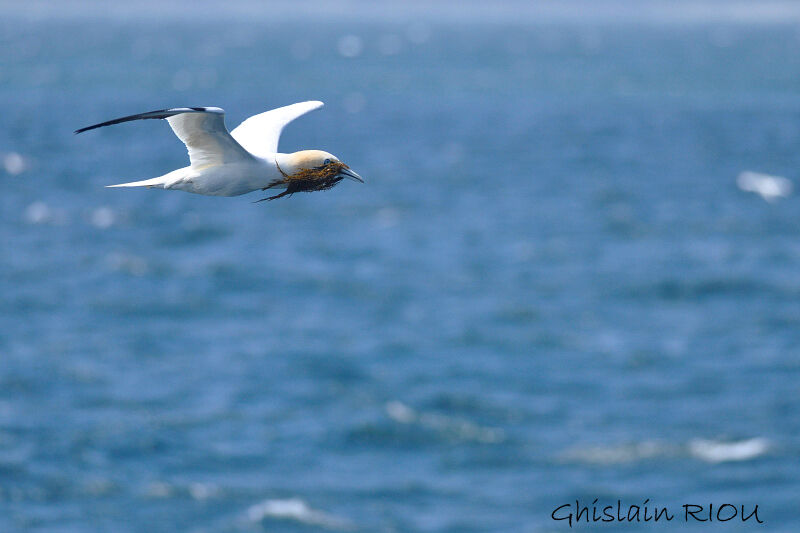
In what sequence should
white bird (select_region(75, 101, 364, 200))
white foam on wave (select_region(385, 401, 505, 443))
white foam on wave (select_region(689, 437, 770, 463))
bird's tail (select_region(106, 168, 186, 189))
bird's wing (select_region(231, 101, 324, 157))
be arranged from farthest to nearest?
white foam on wave (select_region(385, 401, 505, 443)) → white foam on wave (select_region(689, 437, 770, 463)) → bird's wing (select_region(231, 101, 324, 157)) → bird's tail (select_region(106, 168, 186, 189)) → white bird (select_region(75, 101, 364, 200))

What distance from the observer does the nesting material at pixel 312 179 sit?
18844 mm

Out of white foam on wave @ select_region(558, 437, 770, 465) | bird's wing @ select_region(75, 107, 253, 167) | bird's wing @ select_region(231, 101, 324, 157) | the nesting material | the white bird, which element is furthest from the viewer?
white foam on wave @ select_region(558, 437, 770, 465)

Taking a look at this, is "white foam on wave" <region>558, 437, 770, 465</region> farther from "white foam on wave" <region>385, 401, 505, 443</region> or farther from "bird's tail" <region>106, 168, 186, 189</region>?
"bird's tail" <region>106, 168, 186, 189</region>

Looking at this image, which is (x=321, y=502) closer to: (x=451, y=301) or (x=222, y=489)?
(x=222, y=489)

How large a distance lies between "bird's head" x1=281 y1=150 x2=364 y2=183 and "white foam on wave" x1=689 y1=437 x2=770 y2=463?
108 m

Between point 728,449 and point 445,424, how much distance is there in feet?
92.8

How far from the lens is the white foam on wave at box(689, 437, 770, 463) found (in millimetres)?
121125

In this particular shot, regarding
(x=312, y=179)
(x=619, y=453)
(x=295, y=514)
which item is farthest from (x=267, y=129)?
(x=619, y=453)

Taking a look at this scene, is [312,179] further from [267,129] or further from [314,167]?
[267,129]

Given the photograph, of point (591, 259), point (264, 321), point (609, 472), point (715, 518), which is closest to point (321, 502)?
point (609, 472)

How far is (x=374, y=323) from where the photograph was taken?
164m

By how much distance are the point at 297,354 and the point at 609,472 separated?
1836 inches

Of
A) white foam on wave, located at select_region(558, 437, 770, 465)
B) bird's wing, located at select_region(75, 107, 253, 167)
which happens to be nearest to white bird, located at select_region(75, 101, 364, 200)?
bird's wing, located at select_region(75, 107, 253, 167)

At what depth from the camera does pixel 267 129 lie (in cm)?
2298
